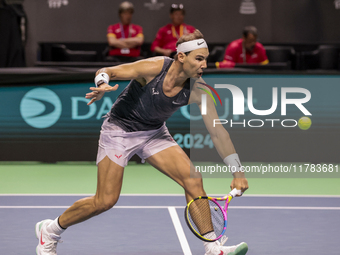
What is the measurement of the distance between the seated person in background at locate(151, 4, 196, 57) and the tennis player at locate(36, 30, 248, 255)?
5057 mm

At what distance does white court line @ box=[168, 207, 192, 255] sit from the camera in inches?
173

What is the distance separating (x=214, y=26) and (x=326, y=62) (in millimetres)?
2729

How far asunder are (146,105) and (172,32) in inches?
215

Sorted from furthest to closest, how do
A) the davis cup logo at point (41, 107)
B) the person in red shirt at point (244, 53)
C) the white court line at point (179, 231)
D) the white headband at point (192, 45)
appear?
the person in red shirt at point (244, 53)
the davis cup logo at point (41, 107)
the white court line at point (179, 231)
the white headband at point (192, 45)

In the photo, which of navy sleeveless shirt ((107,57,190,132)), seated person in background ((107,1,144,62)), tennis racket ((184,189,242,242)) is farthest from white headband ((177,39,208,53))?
seated person in background ((107,1,144,62))

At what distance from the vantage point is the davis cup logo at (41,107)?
7.89m

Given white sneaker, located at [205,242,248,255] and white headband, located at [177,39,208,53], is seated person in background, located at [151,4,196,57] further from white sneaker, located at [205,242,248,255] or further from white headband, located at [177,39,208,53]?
white sneaker, located at [205,242,248,255]

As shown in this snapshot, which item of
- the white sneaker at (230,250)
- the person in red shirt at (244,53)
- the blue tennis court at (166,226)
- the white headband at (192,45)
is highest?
the white headband at (192,45)

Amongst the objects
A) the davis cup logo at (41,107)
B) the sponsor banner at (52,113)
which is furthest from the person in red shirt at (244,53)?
the davis cup logo at (41,107)

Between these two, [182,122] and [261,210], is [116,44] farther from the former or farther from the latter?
[261,210]

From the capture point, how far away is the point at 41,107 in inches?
311

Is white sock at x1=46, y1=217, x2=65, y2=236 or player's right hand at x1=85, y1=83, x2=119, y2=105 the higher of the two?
player's right hand at x1=85, y1=83, x2=119, y2=105

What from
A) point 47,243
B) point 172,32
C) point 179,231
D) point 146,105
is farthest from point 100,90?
point 172,32

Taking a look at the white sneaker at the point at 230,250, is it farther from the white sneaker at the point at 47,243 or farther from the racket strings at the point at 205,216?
the white sneaker at the point at 47,243
